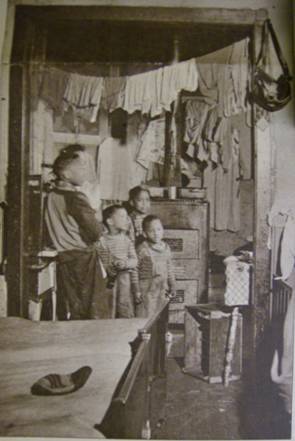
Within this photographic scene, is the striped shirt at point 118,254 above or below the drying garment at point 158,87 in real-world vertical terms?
below

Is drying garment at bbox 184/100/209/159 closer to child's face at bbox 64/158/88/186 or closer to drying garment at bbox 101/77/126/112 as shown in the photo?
drying garment at bbox 101/77/126/112

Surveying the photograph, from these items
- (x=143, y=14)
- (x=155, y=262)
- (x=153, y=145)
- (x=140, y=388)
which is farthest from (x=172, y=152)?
(x=140, y=388)

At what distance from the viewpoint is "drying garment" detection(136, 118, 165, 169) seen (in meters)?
1.89

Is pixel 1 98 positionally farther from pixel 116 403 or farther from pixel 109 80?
pixel 116 403

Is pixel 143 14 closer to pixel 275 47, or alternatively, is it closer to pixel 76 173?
pixel 275 47

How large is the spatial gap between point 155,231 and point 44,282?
415 millimetres

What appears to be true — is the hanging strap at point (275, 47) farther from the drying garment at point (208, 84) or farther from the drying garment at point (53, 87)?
the drying garment at point (53, 87)

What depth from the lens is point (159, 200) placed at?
1897 millimetres

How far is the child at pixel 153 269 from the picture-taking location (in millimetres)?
1894

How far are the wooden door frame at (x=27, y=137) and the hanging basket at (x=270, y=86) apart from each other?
0.07m

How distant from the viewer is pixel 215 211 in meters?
1.90

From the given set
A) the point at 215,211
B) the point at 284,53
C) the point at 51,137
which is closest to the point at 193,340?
the point at 215,211

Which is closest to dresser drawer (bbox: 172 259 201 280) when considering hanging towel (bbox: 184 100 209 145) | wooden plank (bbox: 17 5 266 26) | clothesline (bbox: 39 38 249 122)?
hanging towel (bbox: 184 100 209 145)

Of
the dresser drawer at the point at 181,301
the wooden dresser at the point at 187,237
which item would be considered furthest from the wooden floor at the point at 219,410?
the wooden dresser at the point at 187,237
